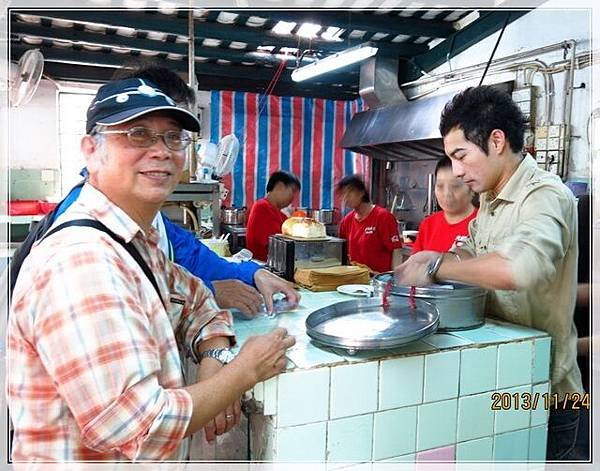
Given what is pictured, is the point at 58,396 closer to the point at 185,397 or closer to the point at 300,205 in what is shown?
the point at 185,397

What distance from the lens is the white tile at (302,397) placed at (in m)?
1.12

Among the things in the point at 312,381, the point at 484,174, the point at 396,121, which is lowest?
the point at 312,381

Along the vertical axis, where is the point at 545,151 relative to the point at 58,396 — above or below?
above

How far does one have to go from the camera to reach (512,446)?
1.37 m

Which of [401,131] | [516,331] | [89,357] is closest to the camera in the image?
[89,357]

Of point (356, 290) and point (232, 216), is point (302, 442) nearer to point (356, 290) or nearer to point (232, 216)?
point (356, 290)

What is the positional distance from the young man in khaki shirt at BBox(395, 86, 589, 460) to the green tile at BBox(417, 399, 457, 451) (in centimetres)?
35

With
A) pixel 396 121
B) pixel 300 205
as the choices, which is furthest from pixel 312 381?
pixel 300 205

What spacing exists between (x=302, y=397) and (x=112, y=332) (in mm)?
486

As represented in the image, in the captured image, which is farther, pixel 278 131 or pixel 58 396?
pixel 278 131

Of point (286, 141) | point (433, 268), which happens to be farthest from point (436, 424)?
point (286, 141)

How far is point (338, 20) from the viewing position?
4.80 meters

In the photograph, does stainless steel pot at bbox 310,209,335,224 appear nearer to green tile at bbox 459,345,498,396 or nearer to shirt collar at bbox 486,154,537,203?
shirt collar at bbox 486,154,537,203

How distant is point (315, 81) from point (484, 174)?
5921 millimetres
